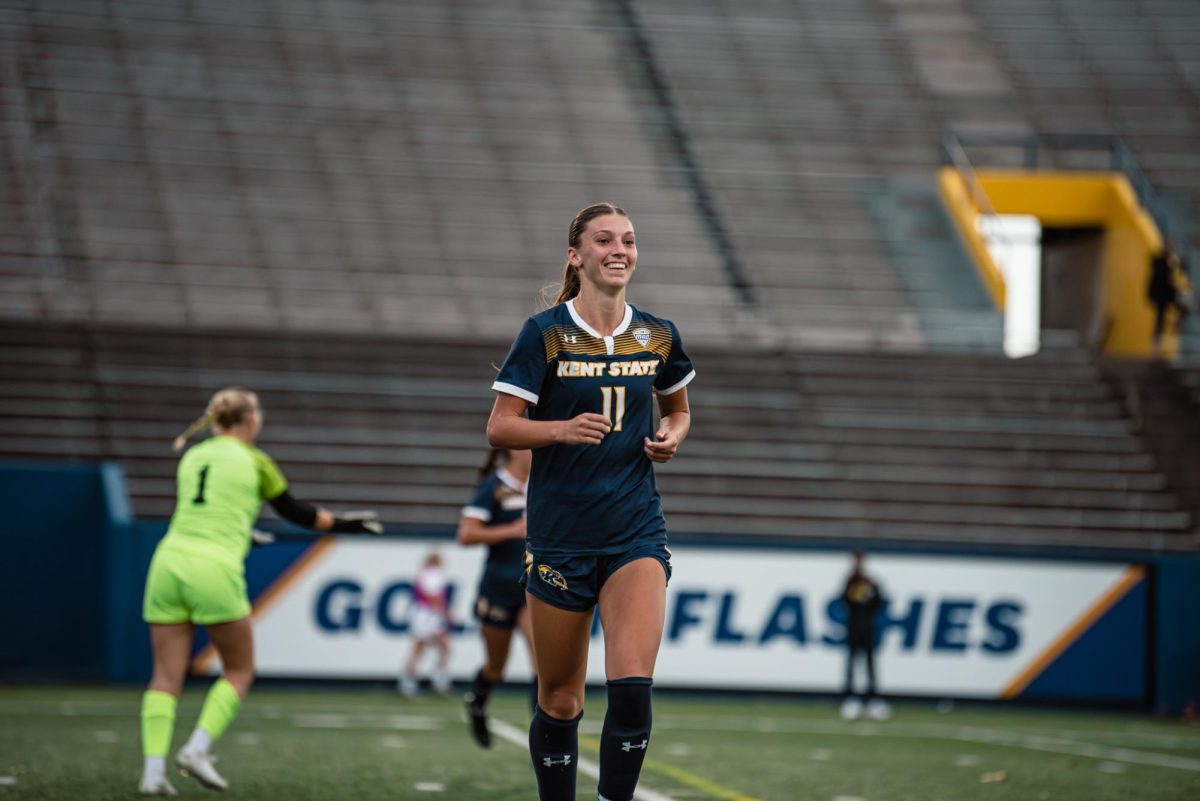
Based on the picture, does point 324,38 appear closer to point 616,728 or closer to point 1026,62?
point 1026,62

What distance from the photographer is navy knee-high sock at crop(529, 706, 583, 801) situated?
632 cm

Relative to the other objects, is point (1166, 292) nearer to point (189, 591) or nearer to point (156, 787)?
point (189, 591)

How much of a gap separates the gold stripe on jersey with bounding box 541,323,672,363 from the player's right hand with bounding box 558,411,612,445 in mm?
336

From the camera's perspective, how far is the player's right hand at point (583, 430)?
590 centimetres

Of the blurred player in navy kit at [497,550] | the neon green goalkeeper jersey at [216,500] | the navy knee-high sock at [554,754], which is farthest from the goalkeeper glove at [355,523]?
the navy knee-high sock at [554,754]

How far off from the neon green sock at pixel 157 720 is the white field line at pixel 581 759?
2.35m

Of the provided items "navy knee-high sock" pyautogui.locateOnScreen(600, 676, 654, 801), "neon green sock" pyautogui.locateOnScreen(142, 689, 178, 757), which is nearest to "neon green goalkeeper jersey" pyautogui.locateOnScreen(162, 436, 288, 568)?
"neon green sock" pyautogui.locateOnScreen(142, 689, 178, 757)

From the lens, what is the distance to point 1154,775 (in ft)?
36.9

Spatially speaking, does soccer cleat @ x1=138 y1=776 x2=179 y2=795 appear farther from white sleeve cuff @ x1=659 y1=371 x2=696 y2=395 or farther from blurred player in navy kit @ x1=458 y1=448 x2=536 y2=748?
white sleeve cuff @ x1=659 y1=371 x2=696 y2=395

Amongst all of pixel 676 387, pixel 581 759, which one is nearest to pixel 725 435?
pixel 581 759

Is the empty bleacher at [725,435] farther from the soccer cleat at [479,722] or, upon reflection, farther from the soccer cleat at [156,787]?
the soccer cleat at [156,787]

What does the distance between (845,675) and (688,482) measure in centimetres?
411

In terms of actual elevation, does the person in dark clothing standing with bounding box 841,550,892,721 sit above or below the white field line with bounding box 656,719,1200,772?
above

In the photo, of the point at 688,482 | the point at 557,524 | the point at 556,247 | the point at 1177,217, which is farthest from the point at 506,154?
the point at 557,524
